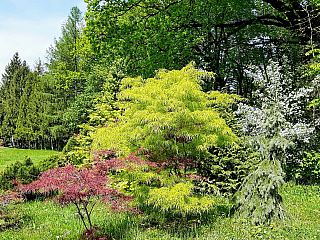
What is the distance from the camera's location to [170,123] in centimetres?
513

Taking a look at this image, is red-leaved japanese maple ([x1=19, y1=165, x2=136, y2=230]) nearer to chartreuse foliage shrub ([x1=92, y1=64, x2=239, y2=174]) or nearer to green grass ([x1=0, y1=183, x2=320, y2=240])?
green grass ([x1=0, y1=183, x2=320, y2=240])

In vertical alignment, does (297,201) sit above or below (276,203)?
below

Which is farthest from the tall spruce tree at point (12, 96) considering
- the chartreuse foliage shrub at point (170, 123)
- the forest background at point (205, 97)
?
the chartreuse foliage shrub at point (170, 123)

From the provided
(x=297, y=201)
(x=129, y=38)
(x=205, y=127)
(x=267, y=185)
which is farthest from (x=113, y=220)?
(x=129, y=38)

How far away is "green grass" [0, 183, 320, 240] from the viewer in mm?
4781

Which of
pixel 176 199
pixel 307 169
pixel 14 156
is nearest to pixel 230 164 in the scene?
pixel 307 169

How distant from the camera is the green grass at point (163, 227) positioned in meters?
4.78

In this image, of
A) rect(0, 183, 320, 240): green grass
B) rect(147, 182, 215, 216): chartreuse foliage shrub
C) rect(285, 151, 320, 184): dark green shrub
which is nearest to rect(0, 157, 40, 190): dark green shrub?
rect(0, 183, 320, 240): green grass

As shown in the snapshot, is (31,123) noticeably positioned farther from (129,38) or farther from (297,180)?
(297,180)

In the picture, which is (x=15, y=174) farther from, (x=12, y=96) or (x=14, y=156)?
(x=12, y=96)

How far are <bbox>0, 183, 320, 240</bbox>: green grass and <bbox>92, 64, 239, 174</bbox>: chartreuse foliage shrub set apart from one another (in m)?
1.45

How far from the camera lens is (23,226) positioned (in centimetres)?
548

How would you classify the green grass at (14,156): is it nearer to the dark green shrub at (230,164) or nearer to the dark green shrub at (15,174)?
the dark green shrub at (15,174)

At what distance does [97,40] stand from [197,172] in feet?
21.9
